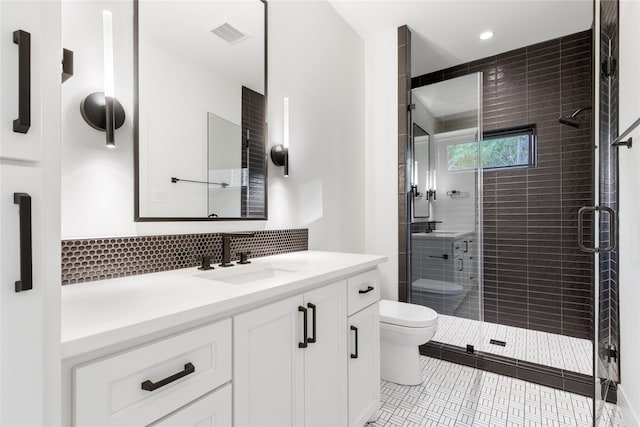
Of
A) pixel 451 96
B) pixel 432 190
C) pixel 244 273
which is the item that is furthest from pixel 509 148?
pixel 244 273

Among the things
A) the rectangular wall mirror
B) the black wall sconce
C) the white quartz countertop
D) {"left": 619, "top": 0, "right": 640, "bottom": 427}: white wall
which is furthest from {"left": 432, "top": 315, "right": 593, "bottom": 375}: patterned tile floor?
A: the black wall sconce

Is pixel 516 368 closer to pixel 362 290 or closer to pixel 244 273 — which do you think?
pixel 362 290

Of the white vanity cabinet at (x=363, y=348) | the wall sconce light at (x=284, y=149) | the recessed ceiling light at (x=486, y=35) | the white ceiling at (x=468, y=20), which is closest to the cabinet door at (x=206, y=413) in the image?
the white vanity cabinet at (x=363, y=348)

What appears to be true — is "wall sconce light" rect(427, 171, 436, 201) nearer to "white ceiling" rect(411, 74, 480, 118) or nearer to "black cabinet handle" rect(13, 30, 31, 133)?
"white ceiling" rect(411, 74, 480, 118)

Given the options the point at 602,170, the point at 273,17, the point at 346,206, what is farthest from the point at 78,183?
the point at 602,170

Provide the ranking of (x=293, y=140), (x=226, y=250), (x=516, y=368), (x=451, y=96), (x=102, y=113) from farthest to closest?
1. (x=451, y=96)
2. (x=516, y=368)
3. (x=293, y=140)
4. (x=226, y=250)
5. (x=102, y=113)

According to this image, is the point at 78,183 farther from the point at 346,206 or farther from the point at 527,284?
the point at 527,284

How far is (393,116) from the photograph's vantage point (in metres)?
2.69

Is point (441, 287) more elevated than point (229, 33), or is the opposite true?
point (229, 33)

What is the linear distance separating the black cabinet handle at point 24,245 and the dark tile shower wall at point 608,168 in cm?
192

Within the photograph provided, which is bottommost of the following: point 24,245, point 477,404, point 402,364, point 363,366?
point 477,404

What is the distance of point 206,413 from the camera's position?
81 cm

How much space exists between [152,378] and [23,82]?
62 cm

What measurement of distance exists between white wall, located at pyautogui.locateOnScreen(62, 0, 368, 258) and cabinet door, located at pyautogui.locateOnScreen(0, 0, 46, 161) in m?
0.67
